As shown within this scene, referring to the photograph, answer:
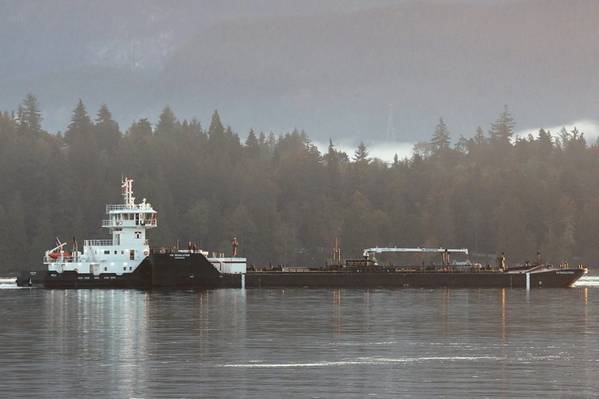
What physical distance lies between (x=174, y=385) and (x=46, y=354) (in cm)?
1239

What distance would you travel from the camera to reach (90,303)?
10131cm

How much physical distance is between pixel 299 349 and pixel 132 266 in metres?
77.2

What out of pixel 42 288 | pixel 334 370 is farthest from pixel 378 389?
pixel 42 288

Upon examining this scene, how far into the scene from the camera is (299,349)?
59.0m

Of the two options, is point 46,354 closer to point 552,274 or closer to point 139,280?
point 139,280

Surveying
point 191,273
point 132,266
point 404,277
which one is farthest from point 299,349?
point 404,277

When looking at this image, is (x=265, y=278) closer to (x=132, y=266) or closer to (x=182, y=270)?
(x=182, y=270)

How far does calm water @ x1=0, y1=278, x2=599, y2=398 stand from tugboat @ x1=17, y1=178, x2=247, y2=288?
29478 mm

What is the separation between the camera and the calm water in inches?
1827

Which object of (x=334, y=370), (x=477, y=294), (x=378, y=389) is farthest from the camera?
(x=477, y=294)

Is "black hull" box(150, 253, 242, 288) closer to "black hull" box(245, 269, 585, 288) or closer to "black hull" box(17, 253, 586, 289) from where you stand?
"black hull" box(17, 253, 586, 289)

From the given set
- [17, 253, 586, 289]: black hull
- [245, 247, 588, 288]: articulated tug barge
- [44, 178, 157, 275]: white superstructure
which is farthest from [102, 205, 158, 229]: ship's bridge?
[245, 247, 588, 288]: articulated tug barge

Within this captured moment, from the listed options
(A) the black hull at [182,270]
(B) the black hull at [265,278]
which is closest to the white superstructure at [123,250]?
(B) the black hull at [265,278]

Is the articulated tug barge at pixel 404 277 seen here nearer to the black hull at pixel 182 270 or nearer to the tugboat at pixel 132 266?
the tugboat at pixel 132 266
